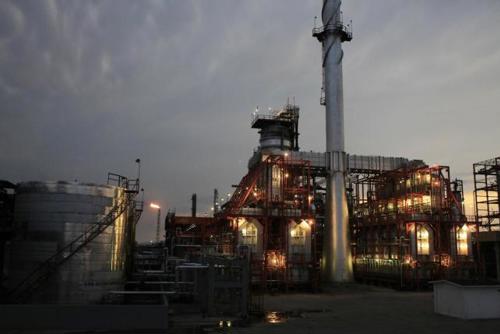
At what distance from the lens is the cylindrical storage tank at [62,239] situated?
25.2m

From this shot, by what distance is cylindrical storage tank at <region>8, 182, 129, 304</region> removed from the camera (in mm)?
25203

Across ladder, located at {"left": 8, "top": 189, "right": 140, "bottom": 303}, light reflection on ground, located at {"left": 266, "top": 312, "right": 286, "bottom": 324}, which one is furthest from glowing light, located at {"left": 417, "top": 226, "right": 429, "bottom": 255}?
ladder, located at {"left": 8, "top": 189, "right": 140, "bottom": 303}

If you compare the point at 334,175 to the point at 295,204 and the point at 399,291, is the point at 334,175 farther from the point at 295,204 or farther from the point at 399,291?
the point at 399,291

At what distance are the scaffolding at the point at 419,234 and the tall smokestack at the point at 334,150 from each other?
4754 mm

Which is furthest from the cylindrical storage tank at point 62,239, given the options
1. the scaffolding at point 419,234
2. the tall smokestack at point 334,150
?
the scaffolding at point 419,234

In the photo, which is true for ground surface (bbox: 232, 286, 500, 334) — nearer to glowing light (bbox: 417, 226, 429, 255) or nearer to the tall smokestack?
glowing light (bbox: 417, 226, 429, 255)

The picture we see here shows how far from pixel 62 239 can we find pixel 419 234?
1412 inches

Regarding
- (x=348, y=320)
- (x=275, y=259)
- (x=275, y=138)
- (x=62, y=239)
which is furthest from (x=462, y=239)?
(x=62, y=239)

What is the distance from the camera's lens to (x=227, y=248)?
47781mm

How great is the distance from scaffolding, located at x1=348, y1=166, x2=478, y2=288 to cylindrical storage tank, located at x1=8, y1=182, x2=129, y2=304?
101ft

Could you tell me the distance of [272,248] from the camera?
153 feet

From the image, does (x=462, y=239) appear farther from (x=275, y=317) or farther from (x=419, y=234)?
(x=275, y=317)

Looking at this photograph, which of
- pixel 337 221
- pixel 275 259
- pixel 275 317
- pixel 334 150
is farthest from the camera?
pixel 334 150

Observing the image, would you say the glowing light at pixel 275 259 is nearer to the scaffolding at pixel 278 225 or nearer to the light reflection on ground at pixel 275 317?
the scaffolding at pixel 278 225
